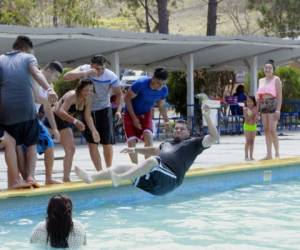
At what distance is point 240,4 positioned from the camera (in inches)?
3824

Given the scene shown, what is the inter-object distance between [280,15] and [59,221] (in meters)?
41.6

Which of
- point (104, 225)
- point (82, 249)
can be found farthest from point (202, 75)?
point (82, 249)

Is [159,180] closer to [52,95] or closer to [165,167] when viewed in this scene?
[165,167]

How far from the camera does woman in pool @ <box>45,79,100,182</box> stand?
9586 mm

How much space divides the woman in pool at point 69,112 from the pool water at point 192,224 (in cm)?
92

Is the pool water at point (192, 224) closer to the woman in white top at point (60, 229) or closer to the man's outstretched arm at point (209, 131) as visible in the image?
the woman in white top at point (60, 229)

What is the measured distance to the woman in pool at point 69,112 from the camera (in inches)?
377

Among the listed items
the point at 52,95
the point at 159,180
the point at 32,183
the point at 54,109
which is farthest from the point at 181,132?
the point at 54,109

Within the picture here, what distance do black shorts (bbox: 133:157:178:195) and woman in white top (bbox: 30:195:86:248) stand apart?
51.6 inches

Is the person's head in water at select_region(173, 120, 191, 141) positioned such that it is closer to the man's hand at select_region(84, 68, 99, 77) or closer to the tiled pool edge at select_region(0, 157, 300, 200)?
the tiled pool edge at select_region(0, 157, 300, 200)

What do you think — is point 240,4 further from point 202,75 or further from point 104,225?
point 104,225

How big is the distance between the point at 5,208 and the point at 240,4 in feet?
300

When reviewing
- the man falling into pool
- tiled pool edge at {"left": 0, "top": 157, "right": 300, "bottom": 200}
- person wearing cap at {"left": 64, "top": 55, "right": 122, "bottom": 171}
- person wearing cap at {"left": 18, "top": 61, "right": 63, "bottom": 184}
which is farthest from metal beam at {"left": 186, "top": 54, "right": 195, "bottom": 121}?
the man falling into pool

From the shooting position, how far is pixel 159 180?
301 inches
